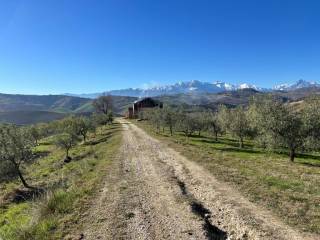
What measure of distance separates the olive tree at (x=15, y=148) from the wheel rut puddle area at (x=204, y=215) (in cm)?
3211

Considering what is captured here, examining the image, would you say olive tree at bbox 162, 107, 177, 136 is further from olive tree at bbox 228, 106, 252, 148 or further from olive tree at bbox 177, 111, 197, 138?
olive tree at bbox 228, 106, 252, 148

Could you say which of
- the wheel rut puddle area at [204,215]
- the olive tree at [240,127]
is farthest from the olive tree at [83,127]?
the wheel rut puddle area at [204,215]

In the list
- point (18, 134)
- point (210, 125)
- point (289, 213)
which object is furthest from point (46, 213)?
point (210, 125)

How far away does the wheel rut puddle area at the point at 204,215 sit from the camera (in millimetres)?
15221

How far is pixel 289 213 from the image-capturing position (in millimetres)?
17203

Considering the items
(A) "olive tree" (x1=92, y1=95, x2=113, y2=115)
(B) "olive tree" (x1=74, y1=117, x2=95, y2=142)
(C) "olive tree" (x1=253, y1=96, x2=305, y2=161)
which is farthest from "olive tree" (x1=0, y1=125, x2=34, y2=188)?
(A) "olive tree" (x1=92, y1=95, x2=113, y2=115)

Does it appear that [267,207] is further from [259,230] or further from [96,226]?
[96,226]

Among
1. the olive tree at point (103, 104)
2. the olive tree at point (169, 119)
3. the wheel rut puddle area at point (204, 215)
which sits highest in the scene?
the olive tree at point (103, 104)

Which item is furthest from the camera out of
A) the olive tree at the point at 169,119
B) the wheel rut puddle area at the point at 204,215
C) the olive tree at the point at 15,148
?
the olive tree at the point at 169,119

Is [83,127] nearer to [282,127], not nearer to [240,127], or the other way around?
[240,127]

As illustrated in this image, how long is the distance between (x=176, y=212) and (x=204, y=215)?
1.79 m

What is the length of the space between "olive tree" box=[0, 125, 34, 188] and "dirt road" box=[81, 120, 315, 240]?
26.7 meters

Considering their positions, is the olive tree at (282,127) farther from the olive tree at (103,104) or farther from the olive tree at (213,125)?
the olive tree at (103,104)

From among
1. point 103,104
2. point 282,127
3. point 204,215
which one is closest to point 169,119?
point 282,127
